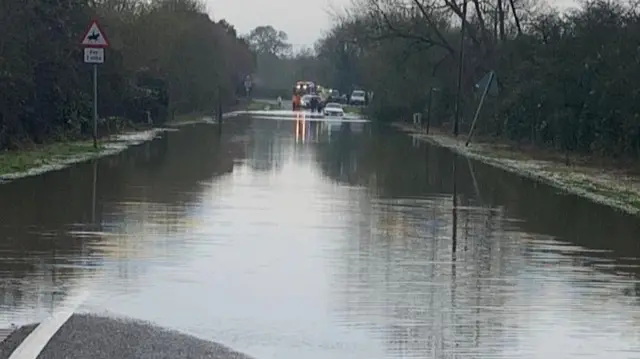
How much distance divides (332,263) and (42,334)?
521 cm

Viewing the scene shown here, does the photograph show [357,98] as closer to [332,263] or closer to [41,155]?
[41,155]

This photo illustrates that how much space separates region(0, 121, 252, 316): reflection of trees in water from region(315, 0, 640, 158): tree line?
35.8 ft

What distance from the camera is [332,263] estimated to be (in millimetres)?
12734

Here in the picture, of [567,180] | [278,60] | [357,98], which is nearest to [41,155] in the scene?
[567,180]

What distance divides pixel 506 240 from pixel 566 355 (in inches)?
263

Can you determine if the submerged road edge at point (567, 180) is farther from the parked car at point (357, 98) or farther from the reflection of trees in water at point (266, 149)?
the parked car at point (357, 98)

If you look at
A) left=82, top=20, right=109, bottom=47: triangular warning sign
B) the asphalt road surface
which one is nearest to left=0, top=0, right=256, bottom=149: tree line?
left=82, top=20, right=109, bottom=47: triangular warning sign

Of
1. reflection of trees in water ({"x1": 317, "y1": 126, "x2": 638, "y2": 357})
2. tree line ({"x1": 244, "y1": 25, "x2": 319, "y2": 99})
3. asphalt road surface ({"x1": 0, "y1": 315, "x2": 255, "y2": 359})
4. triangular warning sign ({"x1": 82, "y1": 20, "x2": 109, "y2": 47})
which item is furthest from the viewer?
tree line ({"x1": 244, "y1": 25, "x2": 319, "y2": 99})

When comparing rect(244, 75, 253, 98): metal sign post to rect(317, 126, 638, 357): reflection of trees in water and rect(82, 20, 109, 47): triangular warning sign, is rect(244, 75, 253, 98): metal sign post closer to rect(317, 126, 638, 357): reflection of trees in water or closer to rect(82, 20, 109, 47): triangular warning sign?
rect(82, 20, 109, 47): triangular warning sign

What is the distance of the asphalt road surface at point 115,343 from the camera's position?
7.52 m

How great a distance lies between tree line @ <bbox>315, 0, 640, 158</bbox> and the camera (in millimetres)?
31516

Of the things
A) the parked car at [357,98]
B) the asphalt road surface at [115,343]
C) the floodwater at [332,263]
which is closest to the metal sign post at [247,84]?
the parked car at [357,98]

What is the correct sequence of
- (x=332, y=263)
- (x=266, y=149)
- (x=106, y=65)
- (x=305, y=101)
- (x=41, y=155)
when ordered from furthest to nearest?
(x=305, y=101)
(x=106, y=65)
(x=266, y=149)
(x=41, y=155)
(x=332, y=263)

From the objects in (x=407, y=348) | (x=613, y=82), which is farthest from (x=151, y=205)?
(x=613, y=82)
